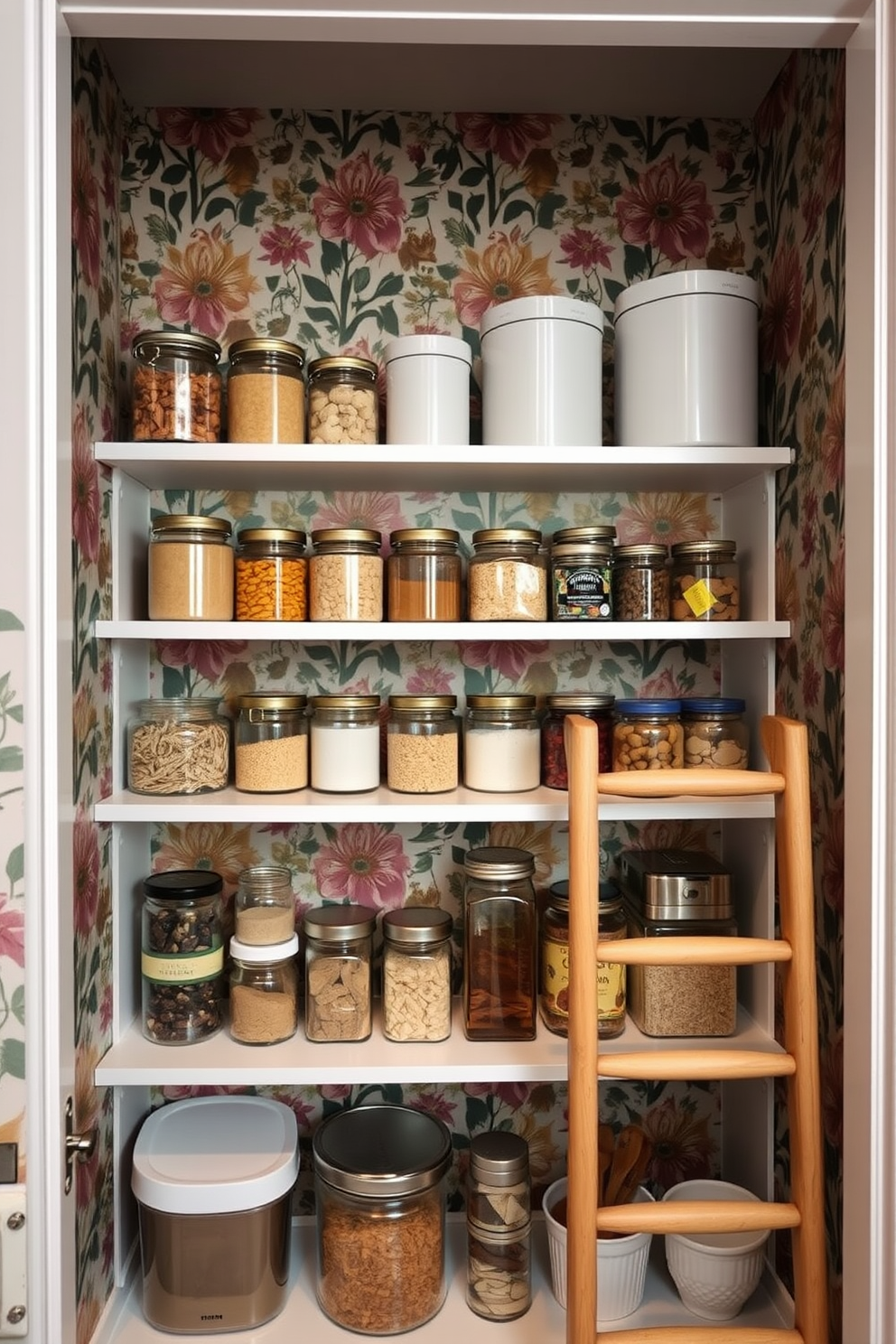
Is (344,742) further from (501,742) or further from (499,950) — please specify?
(499,950)

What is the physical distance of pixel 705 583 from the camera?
4.33ft

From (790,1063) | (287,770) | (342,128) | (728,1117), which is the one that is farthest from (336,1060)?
(342,128)

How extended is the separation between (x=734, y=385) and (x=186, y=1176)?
1.35m

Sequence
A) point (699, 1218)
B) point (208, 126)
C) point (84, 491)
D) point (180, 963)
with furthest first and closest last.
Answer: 1. point (208, 126)
2. point (180, 963)
3. point (84, 491)
4. point (699, 1218)

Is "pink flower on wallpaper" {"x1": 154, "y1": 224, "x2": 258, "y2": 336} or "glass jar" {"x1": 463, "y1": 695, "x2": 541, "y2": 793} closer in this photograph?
"glass jar" {"x1": 463, "y1": 695, "x2": 541, "y2": 793}

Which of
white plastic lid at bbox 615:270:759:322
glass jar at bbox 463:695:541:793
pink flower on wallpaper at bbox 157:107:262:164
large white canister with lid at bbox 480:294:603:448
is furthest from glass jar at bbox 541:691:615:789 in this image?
pink flower on wallpaper at bbox 157:107:262:164

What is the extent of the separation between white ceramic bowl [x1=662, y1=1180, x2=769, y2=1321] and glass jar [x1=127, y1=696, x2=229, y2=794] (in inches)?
35.8

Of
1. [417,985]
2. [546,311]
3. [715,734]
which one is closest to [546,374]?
[546,311]

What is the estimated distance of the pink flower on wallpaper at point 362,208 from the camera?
151 centimetres

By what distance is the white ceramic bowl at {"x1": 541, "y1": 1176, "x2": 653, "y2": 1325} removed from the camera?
127 centimetres

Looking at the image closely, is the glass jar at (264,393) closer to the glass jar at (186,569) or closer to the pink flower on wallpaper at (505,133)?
the glass jar at (186,569)

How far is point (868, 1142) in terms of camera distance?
37.8 inches

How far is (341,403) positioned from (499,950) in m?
0.84

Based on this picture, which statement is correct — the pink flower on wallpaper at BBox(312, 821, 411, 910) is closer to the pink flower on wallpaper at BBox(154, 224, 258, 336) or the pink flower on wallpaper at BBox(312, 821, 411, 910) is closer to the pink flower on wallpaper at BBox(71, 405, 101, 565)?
the pink flower on wallpaper at BBox(71, 405, 101, 565)
